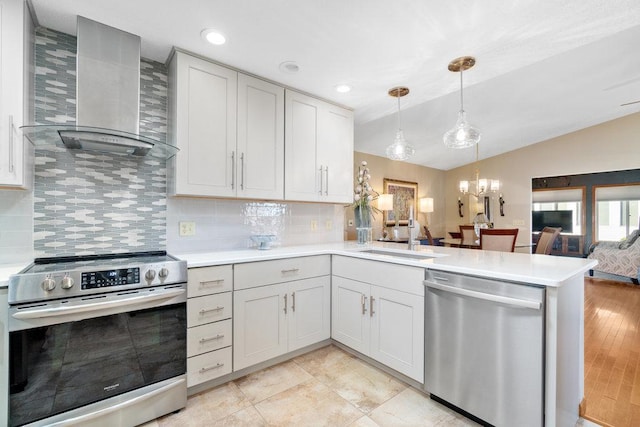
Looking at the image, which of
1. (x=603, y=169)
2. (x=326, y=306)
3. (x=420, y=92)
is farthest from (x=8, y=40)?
(x=603, y=169)

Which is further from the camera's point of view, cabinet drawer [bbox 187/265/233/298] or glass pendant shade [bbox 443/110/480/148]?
glass pendant shade [bbox 443/110/480/148]

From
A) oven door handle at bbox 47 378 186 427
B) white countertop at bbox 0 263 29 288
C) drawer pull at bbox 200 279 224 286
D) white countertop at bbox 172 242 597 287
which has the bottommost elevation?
oven door handle at bbox 47 378 186 427

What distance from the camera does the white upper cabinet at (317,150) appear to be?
8.66 feet

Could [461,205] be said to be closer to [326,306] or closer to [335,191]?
[335,191]

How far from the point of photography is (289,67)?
7.53ft

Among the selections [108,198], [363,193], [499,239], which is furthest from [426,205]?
[108,198]

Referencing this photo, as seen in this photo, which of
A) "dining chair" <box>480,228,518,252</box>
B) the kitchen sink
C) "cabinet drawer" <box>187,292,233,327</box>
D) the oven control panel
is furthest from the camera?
"dining chair" <box>480,228,518,252</box>

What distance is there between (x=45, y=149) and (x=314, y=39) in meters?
1.90

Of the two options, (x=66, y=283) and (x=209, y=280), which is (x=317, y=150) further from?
(x=66, y=283)

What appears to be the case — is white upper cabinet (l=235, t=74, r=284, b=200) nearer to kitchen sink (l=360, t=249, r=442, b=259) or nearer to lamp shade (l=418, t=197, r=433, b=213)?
kitchen sink (l=360, t=249, r=442, b=259)

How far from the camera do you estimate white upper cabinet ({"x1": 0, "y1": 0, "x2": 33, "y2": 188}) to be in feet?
4.99

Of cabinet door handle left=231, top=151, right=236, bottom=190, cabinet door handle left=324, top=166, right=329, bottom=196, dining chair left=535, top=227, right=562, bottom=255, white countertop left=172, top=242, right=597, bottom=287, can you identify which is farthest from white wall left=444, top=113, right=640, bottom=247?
cabinet door handle left=231, top=151, right=236, bottom=190

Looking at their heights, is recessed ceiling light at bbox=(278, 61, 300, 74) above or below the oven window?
above

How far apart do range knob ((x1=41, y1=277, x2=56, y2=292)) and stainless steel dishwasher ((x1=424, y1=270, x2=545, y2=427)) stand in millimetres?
2020
